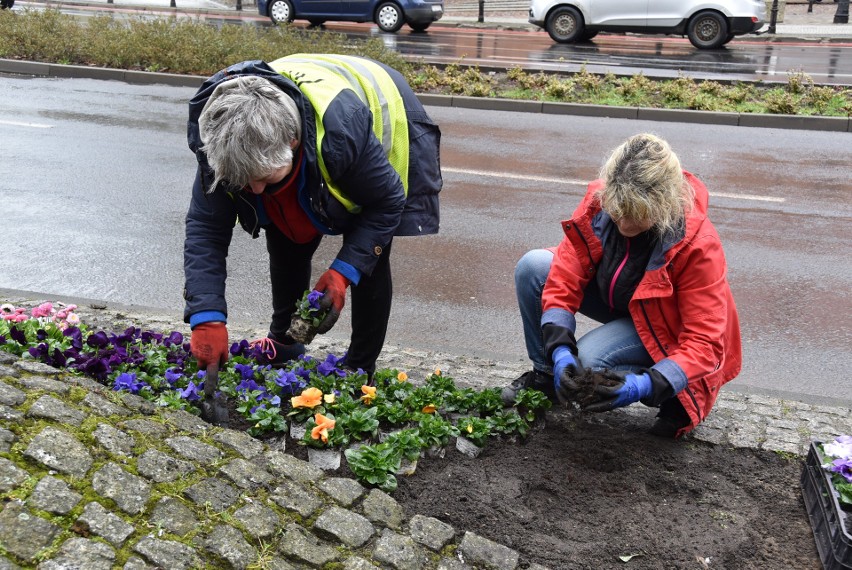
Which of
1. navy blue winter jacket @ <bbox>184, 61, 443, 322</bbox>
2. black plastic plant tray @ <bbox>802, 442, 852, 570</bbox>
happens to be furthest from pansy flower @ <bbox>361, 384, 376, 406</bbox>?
black plastic plant tray @ <bbox>802, 442, 852, 570</bbox>

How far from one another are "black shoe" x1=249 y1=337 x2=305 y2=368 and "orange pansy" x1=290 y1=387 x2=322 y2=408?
0.61 meters

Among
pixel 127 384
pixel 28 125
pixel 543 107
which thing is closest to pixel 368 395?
pixel 127 384

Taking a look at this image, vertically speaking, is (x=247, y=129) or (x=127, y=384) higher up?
(x=247, y=129)

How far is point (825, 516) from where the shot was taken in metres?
2.72

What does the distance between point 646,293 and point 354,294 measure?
3.84 ft

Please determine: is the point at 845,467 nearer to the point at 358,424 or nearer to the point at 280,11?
Result: the point at 358,424

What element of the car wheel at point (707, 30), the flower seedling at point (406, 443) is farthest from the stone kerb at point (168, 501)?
the car wheel at point (707, 30)

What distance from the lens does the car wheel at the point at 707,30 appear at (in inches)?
682

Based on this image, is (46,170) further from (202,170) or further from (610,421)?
(610,421)

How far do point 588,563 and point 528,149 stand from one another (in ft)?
22.8

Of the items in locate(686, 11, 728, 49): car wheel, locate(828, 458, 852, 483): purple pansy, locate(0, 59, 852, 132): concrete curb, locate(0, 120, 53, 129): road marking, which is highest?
locate(686, 11, 728, 49): car wheel

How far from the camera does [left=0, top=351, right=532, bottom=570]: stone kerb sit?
219 centimetres

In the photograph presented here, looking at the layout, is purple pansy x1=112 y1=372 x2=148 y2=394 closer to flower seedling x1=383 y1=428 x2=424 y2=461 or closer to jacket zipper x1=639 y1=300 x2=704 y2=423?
flower seedling x1=383 y1=428 x2=424 y2=461

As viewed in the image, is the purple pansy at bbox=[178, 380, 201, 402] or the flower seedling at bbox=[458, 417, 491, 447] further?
the flower seedling at bbox=[458, 417, 491, 447]
